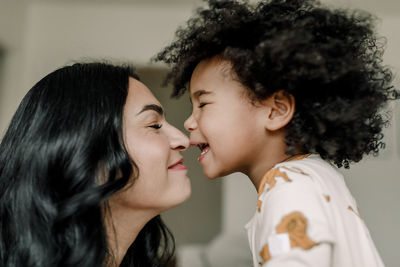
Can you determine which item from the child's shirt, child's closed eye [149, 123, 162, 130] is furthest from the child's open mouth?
the child's shirt

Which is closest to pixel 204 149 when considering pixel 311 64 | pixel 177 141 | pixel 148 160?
pixel 177 141

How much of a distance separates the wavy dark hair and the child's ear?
37 centimetres

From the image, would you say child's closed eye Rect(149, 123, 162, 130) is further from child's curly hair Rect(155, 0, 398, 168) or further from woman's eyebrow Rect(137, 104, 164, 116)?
child's curly hair Rect(155, 0, 398, 168)

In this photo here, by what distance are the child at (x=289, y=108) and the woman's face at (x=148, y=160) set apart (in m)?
0.11

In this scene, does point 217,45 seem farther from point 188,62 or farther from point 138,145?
point 138,145

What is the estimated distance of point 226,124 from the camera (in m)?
0.99

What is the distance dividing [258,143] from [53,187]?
0.52 metres

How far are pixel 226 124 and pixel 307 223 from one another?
0.39 m

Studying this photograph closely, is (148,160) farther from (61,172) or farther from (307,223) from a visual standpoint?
(307,223)

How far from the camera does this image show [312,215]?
69 cm

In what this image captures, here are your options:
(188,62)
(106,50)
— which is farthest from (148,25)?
(188,62)

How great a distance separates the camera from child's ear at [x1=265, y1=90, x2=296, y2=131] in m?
0.96

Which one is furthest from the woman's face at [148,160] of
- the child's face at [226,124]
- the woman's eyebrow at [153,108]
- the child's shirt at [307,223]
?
the child's shirt at [307,223]

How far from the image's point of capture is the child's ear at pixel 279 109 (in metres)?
0.96
